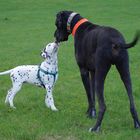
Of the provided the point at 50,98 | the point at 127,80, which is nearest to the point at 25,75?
the point at 50,98

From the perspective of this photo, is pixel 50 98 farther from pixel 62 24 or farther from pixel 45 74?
pixel 62 24

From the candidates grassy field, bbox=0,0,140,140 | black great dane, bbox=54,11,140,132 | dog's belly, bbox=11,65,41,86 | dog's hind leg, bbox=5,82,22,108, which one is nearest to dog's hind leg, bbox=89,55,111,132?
black great dane, bbox=54,11,140,132

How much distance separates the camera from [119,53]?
7512 millimetres

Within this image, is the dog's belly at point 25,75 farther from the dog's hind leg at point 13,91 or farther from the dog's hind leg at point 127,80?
the dog's hind leg at point 127,80

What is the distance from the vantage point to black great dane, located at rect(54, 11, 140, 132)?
7.54 m

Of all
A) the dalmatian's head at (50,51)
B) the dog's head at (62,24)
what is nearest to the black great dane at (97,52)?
the dog's head at (62,24)

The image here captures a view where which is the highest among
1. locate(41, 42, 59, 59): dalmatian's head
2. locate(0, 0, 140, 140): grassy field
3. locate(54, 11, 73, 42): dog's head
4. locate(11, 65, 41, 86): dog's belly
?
locate(54, 11, 73, 42): dog's head

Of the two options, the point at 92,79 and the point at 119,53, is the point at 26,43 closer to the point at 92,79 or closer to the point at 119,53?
the point at 92,79

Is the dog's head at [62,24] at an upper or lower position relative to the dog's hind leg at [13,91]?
upper

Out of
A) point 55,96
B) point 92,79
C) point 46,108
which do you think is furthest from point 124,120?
point 55,96

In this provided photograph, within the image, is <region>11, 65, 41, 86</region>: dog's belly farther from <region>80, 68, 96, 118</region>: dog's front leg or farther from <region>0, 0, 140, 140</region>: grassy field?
<region>80, 68, 96, 118</region>: dog's front leg

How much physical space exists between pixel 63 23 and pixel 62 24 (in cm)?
3

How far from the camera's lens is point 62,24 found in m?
8.91

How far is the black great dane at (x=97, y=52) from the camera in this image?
754 centimetres
